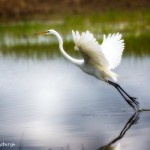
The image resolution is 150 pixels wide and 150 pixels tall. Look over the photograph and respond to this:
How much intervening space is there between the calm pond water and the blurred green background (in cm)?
277

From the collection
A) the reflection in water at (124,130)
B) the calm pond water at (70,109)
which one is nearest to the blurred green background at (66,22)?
→ the calm pond water at (70,109)

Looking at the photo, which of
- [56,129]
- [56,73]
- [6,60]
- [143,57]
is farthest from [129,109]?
[6,60]

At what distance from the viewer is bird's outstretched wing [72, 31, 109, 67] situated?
9711 mm

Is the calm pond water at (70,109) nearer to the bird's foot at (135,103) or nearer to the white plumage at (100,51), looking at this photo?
the bird's foot at (135,103)

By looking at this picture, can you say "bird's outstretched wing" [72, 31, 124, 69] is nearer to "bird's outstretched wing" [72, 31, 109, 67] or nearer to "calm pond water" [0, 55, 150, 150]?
"bird's outstretched wing" [72, 31, 109, 67]

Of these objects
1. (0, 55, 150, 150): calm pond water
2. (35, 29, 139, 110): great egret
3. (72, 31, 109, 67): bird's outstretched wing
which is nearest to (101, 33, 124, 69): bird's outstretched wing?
(35, 29, 139, 110): great egret

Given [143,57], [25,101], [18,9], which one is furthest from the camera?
[18,9]

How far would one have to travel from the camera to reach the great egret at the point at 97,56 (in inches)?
386

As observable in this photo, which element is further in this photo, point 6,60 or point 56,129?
point 6,60

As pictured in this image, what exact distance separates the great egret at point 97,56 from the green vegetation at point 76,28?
5.13 meters

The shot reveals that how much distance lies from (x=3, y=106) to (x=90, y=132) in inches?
103

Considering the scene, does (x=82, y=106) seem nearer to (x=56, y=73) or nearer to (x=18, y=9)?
(x=56, y=73)

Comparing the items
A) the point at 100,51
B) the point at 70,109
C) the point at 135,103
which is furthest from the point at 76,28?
the point at 100,51

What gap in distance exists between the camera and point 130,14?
2447 centimetres
